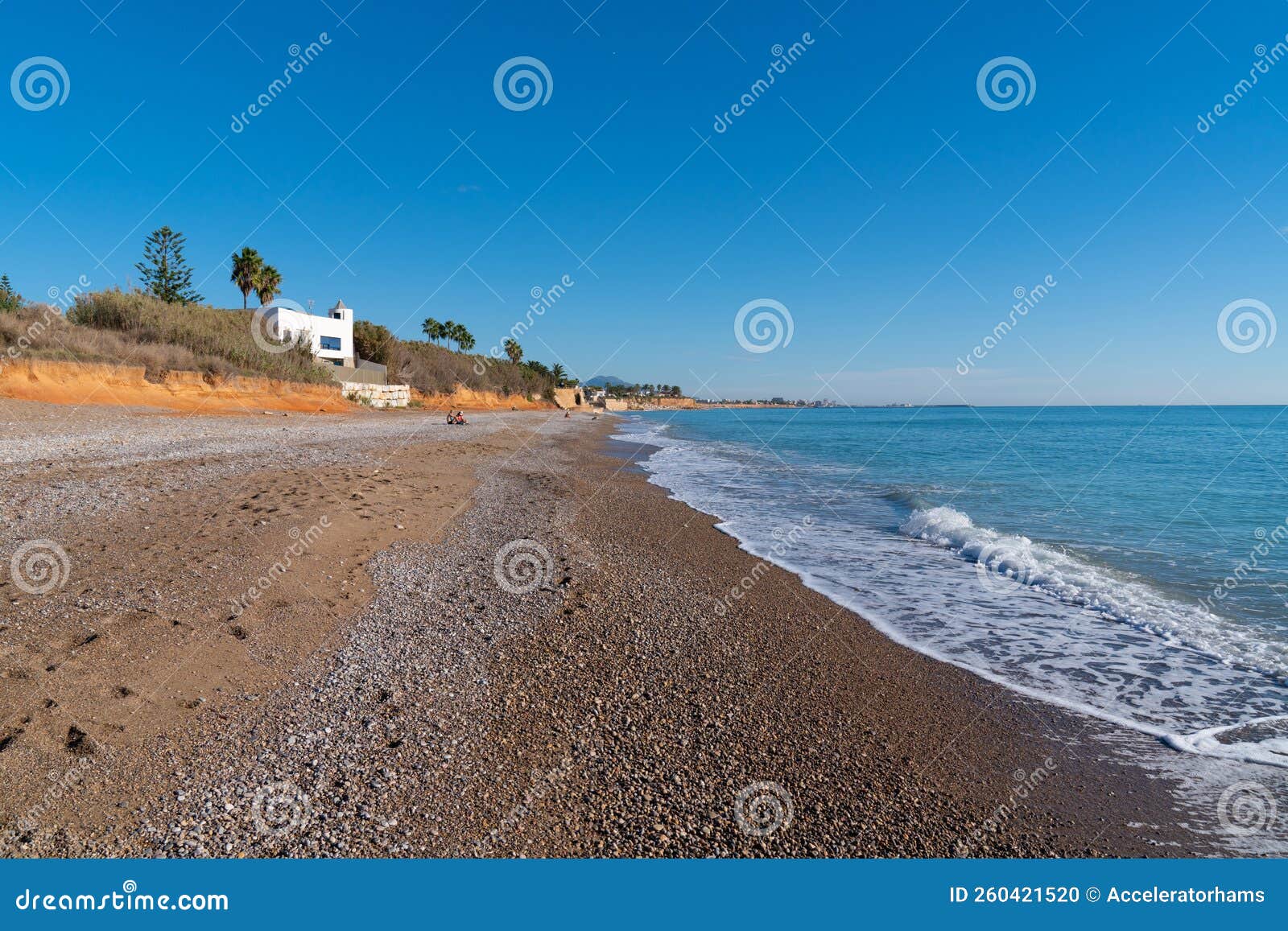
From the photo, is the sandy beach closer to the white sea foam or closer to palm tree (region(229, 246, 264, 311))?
the white sea foam

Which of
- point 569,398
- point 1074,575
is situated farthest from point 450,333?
point 1074,575

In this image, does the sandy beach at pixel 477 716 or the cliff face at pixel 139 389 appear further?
the cliff face at pixel 139 389

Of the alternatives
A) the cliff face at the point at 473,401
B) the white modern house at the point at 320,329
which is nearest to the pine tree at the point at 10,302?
the white modern house at the point at 320,329

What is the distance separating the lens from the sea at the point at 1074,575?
5.46 m

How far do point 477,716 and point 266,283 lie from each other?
55.6 meters

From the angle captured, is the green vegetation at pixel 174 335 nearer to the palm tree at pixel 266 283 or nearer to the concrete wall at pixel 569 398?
the palm tree at pixel 266 283

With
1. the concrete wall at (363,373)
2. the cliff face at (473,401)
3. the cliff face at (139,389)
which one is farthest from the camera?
the cliff face at (473,401)

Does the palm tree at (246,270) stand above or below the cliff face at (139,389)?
above

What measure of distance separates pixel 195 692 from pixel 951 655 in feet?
21.0

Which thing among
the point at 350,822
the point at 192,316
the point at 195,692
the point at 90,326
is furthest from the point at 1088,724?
the point at 192,316

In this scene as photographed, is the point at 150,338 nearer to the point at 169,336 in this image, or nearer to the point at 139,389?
the point at 169,336

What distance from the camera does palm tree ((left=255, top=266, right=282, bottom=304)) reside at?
1923 inches

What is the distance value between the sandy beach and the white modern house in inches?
1407

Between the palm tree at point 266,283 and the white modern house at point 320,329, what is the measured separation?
4420 mm
